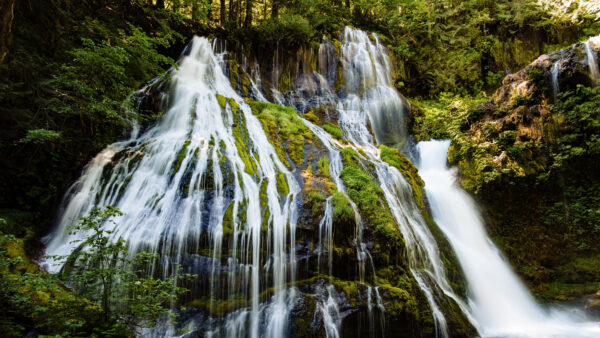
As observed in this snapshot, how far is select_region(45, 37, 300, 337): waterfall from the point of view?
5.12 meters

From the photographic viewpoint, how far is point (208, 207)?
582 cm

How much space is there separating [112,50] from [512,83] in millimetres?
13069

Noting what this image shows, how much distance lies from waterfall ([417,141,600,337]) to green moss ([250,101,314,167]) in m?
4.83

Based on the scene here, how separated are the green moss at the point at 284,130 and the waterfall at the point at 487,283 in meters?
4.83

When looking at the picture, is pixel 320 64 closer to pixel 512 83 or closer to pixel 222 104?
pixel 222 104

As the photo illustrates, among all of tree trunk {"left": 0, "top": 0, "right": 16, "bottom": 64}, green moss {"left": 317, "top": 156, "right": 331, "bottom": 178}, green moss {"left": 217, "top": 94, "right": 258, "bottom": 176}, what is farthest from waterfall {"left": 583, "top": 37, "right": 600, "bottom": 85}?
tree trunk {"left": 0, "top": 0, "right": 16, "bottom": 64}

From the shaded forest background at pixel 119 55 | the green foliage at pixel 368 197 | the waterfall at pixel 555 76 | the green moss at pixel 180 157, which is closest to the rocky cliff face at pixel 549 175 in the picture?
the waterfall at pixel 555 76

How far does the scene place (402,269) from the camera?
5871 mm

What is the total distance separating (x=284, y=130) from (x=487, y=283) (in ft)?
24.3

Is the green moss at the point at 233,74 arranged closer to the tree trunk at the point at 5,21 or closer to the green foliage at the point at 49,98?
the green foliage at the point at 49,98

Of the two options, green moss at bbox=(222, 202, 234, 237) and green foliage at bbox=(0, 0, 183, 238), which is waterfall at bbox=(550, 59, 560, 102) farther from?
green foliage at bbox=(0, 0, 183, 238)

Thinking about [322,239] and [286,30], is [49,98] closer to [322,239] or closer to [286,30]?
[322,239]

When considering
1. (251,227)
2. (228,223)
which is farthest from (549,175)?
(228,223)

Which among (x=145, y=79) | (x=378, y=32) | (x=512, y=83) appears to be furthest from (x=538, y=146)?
(x=145, y=79)
